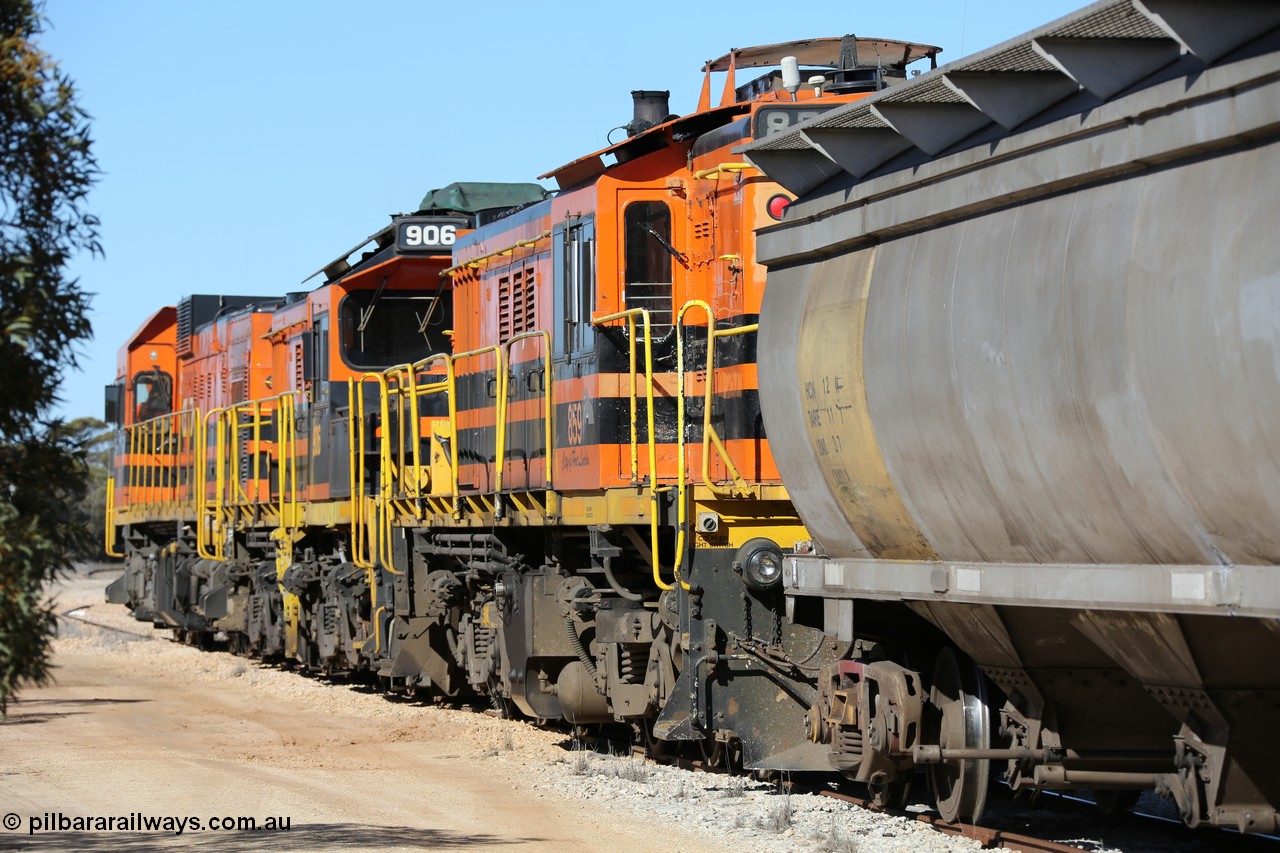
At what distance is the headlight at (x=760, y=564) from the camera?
11172 millimetres

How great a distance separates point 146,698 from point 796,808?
1123 cm

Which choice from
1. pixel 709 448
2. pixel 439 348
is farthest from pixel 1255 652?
pixel 439 348

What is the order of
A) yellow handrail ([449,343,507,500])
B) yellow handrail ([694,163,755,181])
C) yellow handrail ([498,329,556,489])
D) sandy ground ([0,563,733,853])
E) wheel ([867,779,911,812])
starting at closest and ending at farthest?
sandy ground ([0,563,733,853]) < wheel ([867,779,911,812]) < yellow handrail ([694,163,755,181]) < yellow handrail ([498,329,556,489]) < yellow handrail ([449,343,507,500])

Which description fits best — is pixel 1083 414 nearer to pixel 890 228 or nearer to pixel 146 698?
pixel 890 228

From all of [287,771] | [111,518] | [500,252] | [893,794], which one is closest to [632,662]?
[287,771]

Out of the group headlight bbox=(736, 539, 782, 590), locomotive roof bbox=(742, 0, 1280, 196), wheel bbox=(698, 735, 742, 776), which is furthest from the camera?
wheel bbox=(698, 735, 742, 776)

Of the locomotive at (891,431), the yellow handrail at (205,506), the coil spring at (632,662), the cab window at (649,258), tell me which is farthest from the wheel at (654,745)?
the yellow handrail at (205,506)

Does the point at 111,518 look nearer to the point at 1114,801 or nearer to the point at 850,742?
the point at 850,742

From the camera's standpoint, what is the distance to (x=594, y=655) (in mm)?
13594

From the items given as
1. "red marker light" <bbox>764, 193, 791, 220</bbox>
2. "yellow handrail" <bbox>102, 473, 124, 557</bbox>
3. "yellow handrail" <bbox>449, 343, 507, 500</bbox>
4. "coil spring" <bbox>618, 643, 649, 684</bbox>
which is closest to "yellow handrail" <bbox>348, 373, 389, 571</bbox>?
"yellow handrail" <bbox>449, 343, 507, 500</bbox>

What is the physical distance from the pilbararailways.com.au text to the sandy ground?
0.21 feet

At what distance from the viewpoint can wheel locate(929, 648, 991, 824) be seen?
9445 millimetres

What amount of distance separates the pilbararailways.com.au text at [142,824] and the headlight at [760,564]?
3268mm

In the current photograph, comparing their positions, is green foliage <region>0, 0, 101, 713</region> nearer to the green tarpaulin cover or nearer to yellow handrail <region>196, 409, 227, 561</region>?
the green tarpaulin cover
